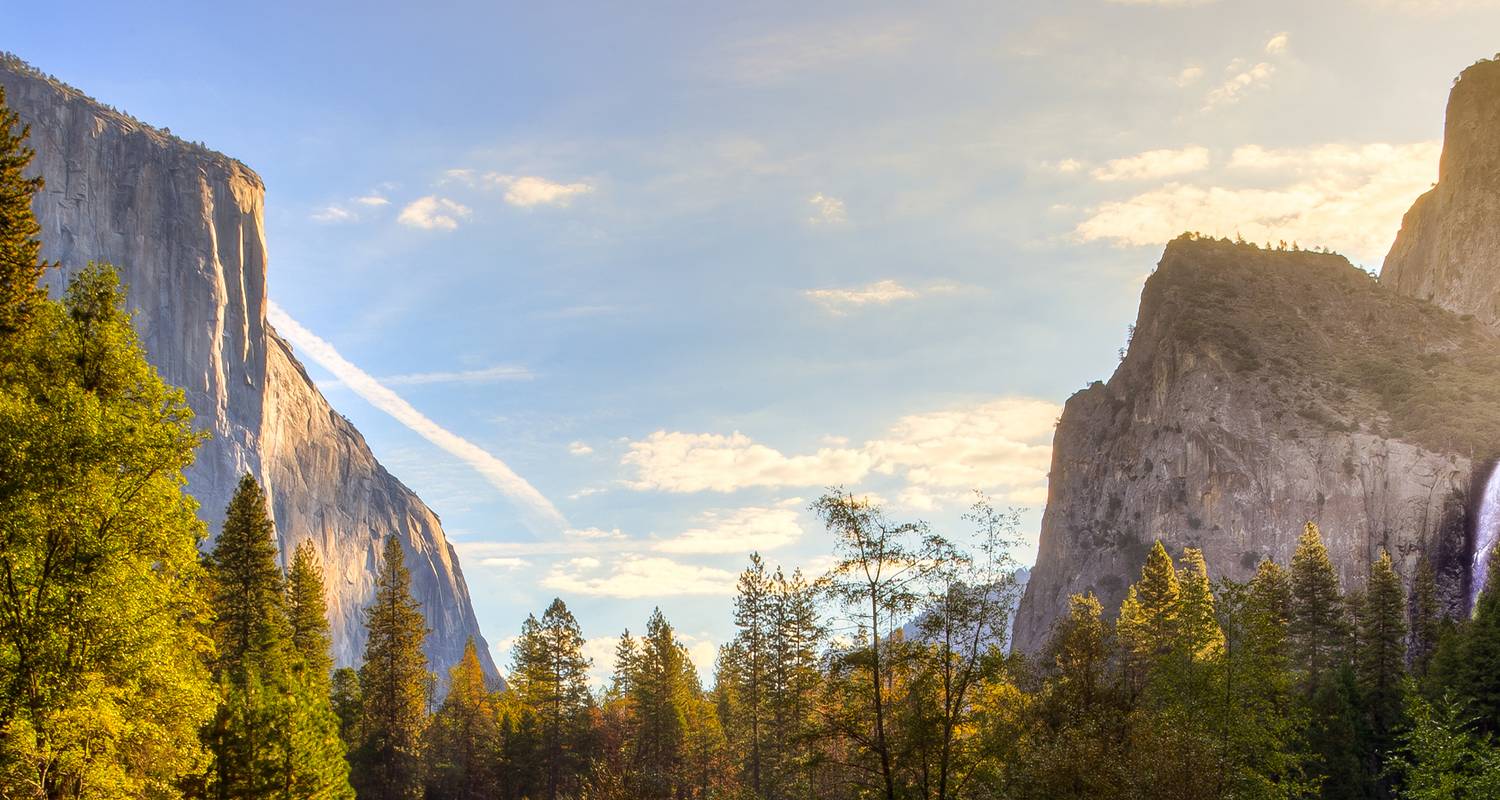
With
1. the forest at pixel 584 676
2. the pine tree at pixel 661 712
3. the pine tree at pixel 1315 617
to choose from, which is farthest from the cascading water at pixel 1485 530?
the pine tree at pixel 661 712

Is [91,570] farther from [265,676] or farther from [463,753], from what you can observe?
[463,753]

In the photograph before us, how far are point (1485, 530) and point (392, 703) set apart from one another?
116 metres

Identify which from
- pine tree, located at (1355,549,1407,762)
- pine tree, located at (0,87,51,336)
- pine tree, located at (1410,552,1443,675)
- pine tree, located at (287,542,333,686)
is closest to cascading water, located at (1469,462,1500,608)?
pine tree, located at (1410,552,1443,675)

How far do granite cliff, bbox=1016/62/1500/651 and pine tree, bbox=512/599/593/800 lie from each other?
10072cm

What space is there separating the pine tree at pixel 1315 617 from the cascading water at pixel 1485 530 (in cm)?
4745

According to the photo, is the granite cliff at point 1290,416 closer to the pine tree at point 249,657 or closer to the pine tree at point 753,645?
the pine tree at point 753,645

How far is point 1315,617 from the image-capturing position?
7669cm

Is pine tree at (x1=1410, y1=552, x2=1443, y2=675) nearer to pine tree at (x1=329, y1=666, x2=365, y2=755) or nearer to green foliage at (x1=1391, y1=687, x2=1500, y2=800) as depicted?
green foliage at (x1=1391, y1=687, x2=1500, y2=800)

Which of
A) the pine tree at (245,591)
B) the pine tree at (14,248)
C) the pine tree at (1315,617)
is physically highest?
the pine tree at (14,248)

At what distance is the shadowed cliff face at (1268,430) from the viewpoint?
131250 mm

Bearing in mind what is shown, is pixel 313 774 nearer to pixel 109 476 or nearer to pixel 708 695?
pixel 109 476

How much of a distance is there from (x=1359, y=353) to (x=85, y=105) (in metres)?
221

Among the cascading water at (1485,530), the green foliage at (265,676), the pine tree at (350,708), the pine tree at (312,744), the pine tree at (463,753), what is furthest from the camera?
the cascading water at (1485,530)

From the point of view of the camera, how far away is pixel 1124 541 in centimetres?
16850
